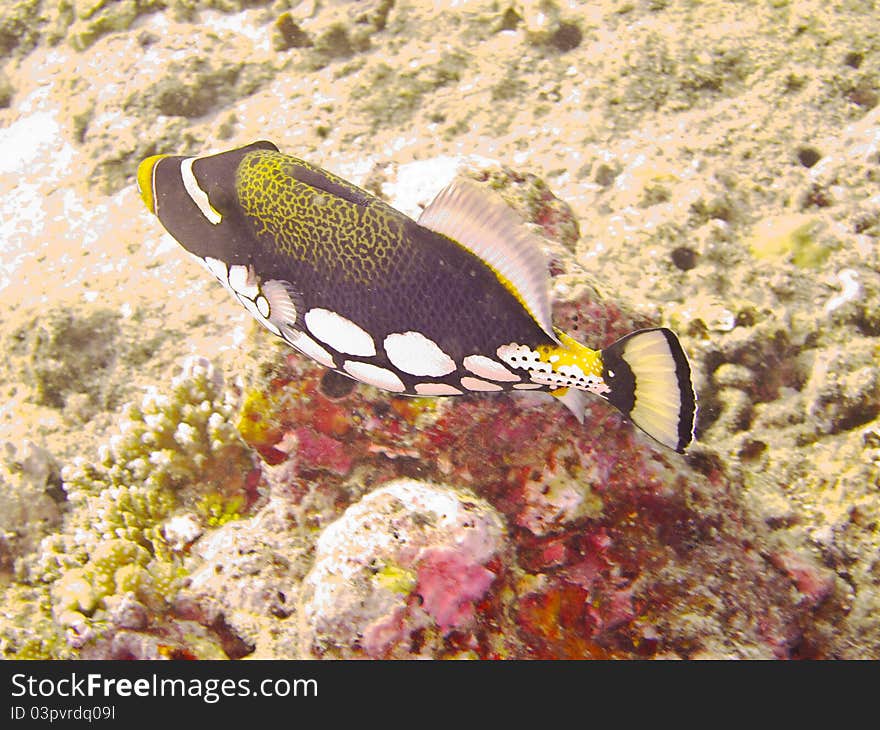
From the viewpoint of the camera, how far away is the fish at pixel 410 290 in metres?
1.87

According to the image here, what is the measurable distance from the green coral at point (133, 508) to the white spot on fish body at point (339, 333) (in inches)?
52.3

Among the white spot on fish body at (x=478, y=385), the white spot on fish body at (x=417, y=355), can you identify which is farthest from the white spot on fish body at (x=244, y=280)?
the white spot on fish body at (x=478, y=385)

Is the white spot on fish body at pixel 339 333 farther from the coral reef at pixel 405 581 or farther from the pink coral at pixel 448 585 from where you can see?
the pink coral at pixel 448 585

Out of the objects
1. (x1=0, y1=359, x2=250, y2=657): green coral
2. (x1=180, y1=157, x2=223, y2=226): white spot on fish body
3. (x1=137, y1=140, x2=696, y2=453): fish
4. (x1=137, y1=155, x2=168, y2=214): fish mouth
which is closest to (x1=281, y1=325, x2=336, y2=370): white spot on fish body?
(x1=137, y1=140, x2=696, y2=453): fish

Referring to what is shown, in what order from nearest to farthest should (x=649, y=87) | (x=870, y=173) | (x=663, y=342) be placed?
(x=663, y=342)
(x=870, y=173)
(x=649, y=87)

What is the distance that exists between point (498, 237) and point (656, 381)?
64cm

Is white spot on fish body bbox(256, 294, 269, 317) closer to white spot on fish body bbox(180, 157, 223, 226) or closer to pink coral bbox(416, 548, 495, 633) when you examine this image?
white spot on fish body bbox(180, 157, 223, 226)

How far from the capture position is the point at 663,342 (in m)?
1.91

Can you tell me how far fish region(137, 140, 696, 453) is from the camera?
1869 millimetres

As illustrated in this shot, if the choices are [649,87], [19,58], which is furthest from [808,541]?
[19,58]

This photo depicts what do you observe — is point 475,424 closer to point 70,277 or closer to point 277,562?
point 277,562

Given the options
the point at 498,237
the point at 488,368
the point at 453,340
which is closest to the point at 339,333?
the point at 453,340

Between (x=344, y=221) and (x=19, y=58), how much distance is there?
643 cm

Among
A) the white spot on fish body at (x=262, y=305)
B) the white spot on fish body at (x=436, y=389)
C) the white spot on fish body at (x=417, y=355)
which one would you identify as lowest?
the white spot on fish body at (x=436, y=389)
